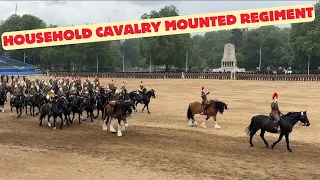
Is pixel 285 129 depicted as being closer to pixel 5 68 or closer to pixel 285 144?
pixel 285 144

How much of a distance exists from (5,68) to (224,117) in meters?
61.2

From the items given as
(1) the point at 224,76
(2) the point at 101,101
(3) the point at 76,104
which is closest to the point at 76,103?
(3) the point at 76,104

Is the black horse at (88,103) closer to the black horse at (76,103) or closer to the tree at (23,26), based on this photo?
the black horse at (76,103)

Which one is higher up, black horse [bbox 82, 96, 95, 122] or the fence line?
the fence line

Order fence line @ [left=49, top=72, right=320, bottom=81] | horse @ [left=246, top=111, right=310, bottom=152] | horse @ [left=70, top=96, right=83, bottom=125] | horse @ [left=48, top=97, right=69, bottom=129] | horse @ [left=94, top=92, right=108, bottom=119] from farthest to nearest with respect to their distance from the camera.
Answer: fence line @ [left=49, top=72, right=320, bottom=81] < horse @ [left=94, top=92, right=108, bottom=119] < horse @ [left=70, top=96, right=83, bottom=125] < horse @ [left=48, top=97, right=69, bottom=129] < horse @ [left=246, top=111, right=310, bottom=152]

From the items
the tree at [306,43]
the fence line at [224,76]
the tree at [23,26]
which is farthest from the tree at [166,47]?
the tree at [23,26]

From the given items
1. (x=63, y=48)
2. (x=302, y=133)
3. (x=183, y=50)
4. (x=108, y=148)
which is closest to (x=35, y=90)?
(x=108, y=148)

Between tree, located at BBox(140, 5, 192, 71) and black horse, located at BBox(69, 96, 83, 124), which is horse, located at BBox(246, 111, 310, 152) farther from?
tree, located at BBox(140, 5, 192, 71)

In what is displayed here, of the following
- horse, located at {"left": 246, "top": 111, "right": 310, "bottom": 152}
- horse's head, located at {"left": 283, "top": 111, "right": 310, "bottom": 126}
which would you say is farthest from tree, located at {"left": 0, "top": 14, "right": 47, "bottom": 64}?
horse's head, located at {"left": 283, "top": 111, "right": 310, "bottom": 126}

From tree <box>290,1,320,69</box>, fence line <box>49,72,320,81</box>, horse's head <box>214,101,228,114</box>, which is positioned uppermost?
Result: tree <box>290,1,320,69</box>

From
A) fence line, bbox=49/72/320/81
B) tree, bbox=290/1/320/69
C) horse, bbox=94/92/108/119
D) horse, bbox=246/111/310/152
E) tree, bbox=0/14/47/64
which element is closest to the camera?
horse, bbox=246/111/310/152

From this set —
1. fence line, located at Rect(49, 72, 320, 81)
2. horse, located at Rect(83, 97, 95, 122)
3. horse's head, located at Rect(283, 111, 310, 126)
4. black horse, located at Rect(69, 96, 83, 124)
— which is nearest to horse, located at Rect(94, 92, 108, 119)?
horse, located at Rect(83, 97, 95, 122)

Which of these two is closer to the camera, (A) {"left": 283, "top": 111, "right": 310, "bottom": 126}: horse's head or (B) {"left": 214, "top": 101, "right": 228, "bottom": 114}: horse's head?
(A) {"left": 283, "top": 111, "right": 310, "bottom": 126}: horse's head

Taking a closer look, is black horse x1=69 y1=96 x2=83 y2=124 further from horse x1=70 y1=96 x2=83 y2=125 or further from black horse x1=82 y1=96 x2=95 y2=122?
black horse x1=82 y1=96 x2=95 y2=122
